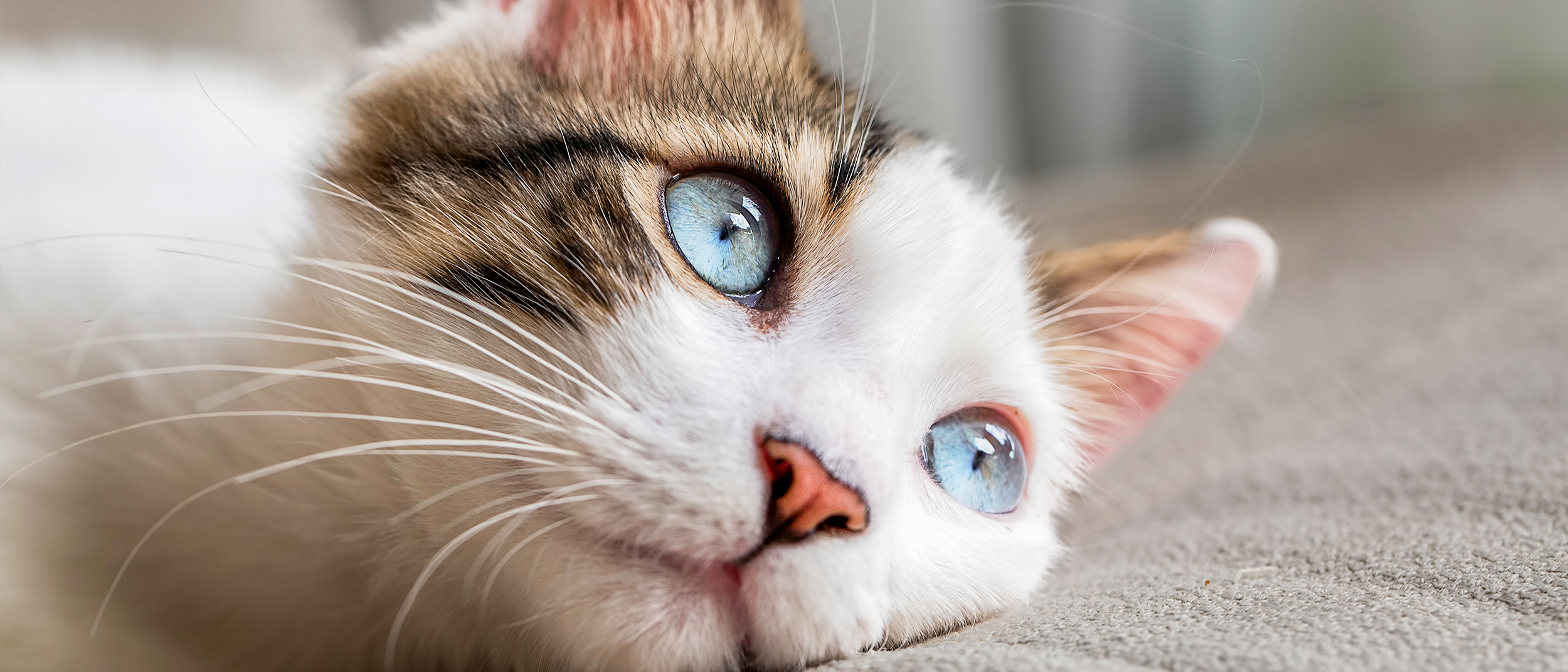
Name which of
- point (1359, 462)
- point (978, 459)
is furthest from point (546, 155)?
point (1359, 462)

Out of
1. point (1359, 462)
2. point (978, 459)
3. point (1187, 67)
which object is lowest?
point (1359, 462)

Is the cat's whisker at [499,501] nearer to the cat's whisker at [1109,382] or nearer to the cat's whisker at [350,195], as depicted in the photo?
the cat's whisker at [350,195]

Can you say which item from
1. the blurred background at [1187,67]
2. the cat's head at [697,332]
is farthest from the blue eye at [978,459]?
the blurred background at [1187,67]

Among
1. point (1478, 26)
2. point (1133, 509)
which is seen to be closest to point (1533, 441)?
point (1133, 509)

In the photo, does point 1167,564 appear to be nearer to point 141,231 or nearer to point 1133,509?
point 1133,509

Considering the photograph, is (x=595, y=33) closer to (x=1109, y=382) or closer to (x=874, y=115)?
(x=874, y=115)

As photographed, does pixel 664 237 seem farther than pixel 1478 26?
No

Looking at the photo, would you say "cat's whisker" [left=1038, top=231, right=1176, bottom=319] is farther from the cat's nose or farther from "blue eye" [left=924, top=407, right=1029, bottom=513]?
the cat's nose
